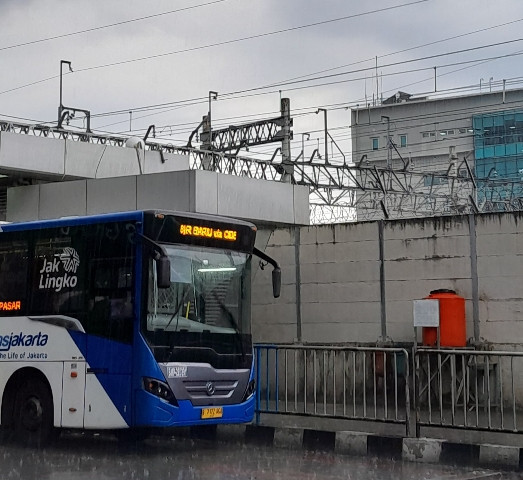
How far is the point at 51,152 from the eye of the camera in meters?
22.1

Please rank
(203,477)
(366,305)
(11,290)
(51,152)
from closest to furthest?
(203,477), (11,290), (366,305), (51,152)

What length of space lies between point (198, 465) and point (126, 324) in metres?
2.05

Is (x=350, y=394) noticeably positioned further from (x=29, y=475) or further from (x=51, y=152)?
(x=51, y=152)

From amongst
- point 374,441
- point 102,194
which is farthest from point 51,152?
point 374,441

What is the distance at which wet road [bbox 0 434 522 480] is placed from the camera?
34.4ft

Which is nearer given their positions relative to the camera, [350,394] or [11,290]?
[11,290]

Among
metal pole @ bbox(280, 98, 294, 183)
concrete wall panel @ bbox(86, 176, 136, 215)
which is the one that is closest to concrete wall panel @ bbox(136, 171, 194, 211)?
concrete wall panel @ bbox(86, 176, 136, 215)

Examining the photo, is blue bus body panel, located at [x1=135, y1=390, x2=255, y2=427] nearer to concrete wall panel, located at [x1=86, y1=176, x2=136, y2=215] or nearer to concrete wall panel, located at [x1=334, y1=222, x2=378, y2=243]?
concrete wall panel, located at [x1=86, y1=176, x2=136, y2=215]

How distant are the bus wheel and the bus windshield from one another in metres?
2.09

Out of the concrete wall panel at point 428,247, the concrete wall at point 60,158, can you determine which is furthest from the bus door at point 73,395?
the concrete wall panel at point 428,247

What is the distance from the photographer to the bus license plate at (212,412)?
12176mm

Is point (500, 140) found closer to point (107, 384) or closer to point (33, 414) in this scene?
point (33, 414)

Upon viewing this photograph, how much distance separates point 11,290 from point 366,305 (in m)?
7.06

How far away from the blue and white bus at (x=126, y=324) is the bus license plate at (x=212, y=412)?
22mm
